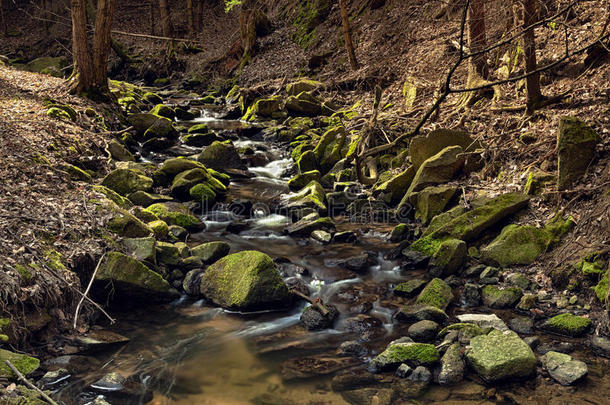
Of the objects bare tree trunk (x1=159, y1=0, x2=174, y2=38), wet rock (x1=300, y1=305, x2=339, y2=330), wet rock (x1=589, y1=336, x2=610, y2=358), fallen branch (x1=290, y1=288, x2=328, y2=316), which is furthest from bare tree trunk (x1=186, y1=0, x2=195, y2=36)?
wet rock (x1=589, y1=336, x2=610, y2=358)

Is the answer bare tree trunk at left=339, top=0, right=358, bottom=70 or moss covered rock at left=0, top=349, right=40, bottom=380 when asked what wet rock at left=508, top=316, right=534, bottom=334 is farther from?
bare tree trunk at left=339, top=0, right=358, bottom=70

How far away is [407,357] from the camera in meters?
5.05

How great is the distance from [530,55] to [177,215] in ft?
24.6

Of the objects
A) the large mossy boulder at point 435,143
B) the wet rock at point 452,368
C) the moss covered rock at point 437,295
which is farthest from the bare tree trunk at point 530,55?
the wet rock at point 452,368

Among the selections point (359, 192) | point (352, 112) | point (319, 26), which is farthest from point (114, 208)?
point (319, 26)

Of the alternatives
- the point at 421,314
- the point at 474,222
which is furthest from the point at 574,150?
the point at 421,314

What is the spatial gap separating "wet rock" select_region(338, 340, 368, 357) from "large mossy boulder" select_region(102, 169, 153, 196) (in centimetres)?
643

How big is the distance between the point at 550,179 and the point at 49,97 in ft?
41.7

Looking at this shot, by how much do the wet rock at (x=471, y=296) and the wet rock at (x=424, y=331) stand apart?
975 mm

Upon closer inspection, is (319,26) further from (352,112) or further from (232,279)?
(232,279)

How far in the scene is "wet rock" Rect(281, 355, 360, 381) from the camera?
5.21m

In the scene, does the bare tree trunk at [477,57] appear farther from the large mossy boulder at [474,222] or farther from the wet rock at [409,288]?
A: the wet rock at [409,288]

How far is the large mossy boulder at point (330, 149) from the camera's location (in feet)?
42.9

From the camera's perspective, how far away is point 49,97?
12.9 metres
